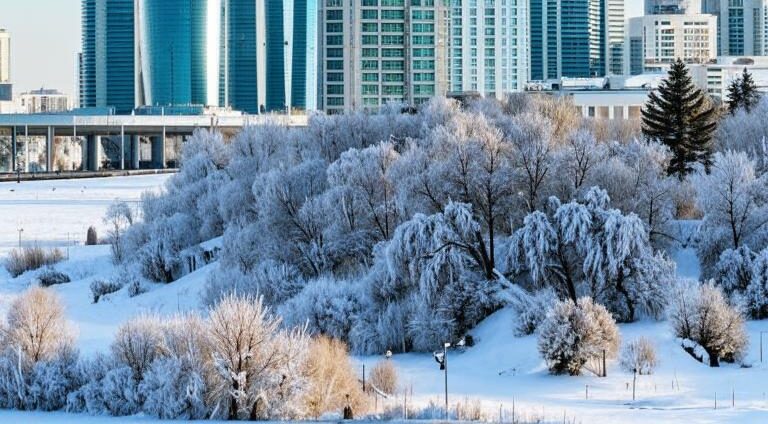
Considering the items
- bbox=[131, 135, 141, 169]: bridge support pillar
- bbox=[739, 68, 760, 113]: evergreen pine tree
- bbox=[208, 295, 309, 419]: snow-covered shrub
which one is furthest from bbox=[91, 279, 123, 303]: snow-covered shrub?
bbox=[131, 135, 141, 169]: bridge support pillar

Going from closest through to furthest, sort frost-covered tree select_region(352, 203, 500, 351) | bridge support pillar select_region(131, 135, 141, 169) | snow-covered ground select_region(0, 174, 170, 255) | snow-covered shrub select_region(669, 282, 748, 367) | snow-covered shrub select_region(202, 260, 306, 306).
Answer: snow-covered shrub select_region(669, 282, 748, 367)
frost-covered tree select_region(352, 203, 500, 351)
snow-covered shrub select_region(202, 260, 306, 306)
snow-covered ground select_region(0, 174, 170, 255)
bridge support pillar select_region(131, 135, 141, 169)

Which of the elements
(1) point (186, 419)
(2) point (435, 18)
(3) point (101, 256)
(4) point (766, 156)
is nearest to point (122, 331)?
(1) point (186, 419)

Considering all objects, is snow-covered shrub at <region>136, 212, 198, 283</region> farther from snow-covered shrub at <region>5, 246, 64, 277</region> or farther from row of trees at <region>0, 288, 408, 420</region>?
row of trees at <region>0, 288, 408, 420</region>

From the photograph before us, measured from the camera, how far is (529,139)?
6256cm

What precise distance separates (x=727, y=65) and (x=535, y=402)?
159034mm

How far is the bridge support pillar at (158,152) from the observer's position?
188375 mm

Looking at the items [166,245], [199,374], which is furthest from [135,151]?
[199,374]

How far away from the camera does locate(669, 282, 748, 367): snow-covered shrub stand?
4731cm

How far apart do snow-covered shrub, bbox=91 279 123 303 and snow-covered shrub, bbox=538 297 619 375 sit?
27294 millimetres

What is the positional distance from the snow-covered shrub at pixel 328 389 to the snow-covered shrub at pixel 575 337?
7.24 meters

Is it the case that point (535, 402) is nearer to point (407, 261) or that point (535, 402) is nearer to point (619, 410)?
point (619, 410)

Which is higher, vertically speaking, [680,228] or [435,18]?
[435,18]

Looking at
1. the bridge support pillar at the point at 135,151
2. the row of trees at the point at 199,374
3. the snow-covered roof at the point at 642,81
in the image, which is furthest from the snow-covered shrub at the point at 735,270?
the bridge support pillar at the point at 135,151

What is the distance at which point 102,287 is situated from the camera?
70875 mm
